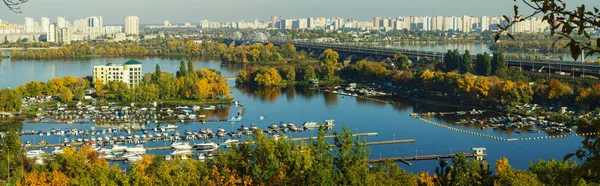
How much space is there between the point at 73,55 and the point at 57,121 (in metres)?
12.4

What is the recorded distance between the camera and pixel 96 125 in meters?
7.49

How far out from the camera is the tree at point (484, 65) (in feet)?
34.6

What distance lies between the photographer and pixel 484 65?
1064 cm

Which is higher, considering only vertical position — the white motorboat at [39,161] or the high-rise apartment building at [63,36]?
the high-rise apartment building at [63,36]

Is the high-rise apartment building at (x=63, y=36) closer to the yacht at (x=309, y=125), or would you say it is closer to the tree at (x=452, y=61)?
the tree at (x=452, y=61)

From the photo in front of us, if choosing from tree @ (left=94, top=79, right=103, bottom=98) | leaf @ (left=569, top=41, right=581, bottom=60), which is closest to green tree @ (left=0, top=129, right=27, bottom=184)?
leaf @ (left=569, top=41, right=581, bottom=60)

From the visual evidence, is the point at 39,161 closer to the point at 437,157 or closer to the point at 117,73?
the point at 437,157

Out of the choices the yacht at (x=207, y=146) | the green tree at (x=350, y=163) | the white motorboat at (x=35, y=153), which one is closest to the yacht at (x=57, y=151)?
the white motorboat at (x=35, y=153)

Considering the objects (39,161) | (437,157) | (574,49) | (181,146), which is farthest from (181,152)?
(574,49)

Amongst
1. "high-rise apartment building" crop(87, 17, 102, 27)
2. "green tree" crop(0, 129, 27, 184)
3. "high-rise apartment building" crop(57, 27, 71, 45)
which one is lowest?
"green tree" crop(0, 129, 27, 184)

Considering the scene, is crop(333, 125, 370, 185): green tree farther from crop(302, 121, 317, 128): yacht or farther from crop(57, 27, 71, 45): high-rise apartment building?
crop(57, 27, 71, 45): high-rise apartment building

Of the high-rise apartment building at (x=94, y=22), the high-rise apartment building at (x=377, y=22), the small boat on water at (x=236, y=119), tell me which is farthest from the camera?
the high-rise apartment building at (x=377, y=22)

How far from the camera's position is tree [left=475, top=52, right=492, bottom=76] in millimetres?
10555

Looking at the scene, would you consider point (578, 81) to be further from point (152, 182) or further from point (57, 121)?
point (152, 182)
